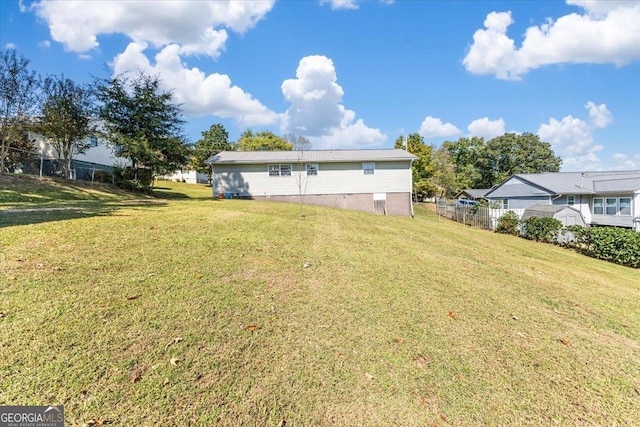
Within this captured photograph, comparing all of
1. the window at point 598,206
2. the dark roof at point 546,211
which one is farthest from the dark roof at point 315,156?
the window at point 598,206

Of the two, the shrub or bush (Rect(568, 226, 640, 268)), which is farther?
the shrub

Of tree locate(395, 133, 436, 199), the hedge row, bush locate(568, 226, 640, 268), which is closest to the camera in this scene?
bush locate(568, 226, 640, 268)

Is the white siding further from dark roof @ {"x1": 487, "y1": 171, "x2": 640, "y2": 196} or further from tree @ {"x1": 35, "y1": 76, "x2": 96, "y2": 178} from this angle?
dark roof @ {"x1": 487, "y1": 171, "x2": 640, "y2": 196}

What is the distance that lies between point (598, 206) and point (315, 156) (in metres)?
23.9

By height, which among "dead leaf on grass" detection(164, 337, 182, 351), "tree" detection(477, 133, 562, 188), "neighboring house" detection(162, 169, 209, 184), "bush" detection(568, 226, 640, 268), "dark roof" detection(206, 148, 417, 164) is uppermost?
"tree" detection(477, 133, 562, 188)

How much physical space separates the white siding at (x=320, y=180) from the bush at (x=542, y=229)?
24.2 ft

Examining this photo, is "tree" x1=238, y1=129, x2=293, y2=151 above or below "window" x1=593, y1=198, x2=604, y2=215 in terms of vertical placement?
above

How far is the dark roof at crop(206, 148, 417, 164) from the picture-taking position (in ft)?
67.2

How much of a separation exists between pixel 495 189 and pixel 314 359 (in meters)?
33.6

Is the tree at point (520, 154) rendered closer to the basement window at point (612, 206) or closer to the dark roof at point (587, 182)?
the dark roof at point (587, 182)

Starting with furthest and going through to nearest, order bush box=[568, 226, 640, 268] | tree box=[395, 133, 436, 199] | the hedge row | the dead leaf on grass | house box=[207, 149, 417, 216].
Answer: tree box=[395, 133, 436, 199] < house box=[207, 149, 417, 216] < the hedge row < bush box=[568, 226, 640, 268] < the dead leaf on grass

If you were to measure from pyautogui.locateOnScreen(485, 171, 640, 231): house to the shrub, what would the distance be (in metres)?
8.24

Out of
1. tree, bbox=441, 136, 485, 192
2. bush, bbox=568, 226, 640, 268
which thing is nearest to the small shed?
bush, bbox=568, 226, 640, 268

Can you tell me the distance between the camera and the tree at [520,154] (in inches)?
1983
